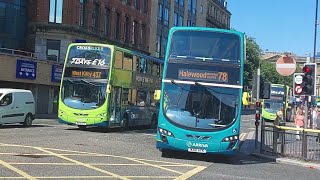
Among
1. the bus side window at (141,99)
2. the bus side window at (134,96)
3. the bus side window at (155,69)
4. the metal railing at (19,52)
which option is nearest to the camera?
the bus side window at (134,96)

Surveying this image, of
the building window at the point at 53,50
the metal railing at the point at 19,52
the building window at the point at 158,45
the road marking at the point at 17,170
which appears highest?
the building window at the point at 158,45

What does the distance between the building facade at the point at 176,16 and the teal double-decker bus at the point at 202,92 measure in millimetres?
45086

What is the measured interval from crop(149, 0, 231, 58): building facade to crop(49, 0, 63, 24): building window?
19361 millimetres

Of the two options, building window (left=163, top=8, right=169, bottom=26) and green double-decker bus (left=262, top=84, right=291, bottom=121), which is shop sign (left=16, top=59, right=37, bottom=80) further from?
building window (left=163, top=8, right=169, bottom=26)

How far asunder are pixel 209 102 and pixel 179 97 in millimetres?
919

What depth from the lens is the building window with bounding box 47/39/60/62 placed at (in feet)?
138

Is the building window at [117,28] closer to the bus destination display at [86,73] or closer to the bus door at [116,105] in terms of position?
the bus door at [116,105]

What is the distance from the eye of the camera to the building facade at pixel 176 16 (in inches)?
2438

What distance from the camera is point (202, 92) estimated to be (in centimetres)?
1483

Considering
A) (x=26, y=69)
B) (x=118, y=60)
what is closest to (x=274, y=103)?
(x=26, y=69)

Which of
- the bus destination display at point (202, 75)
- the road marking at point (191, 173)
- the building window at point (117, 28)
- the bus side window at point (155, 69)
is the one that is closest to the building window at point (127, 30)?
the building window at point (117, 28)

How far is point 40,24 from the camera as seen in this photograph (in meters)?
42.1

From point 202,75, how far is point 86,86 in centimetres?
898

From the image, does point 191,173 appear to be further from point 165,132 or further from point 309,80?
point 309,80
